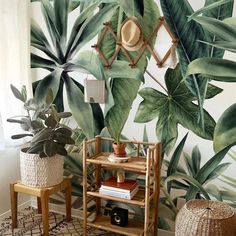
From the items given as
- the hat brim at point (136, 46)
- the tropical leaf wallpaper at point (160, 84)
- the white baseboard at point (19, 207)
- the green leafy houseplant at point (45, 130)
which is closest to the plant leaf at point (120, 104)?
the tropical leaf wallpaper at point (160, 84)

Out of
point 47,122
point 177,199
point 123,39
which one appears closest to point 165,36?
point 123,39

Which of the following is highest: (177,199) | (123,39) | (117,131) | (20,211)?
(123,39)

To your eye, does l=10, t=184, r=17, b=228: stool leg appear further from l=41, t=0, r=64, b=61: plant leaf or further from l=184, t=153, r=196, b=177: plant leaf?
l=184, t=153, r=196, b=177: plant leaf

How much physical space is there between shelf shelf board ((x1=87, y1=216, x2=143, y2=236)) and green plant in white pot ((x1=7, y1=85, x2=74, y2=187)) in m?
0.47

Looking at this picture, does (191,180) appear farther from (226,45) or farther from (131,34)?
(131,34)

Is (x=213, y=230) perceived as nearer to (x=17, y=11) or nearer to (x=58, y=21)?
(x=58, y=21)

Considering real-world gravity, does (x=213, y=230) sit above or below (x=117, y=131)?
below

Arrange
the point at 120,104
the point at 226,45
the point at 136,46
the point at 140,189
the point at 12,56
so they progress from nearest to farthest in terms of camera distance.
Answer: the point at 226,45 → the point at 136,46 → the point at 140,189 → the point at 120,104 → the point at 12,56

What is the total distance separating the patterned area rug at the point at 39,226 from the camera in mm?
2594

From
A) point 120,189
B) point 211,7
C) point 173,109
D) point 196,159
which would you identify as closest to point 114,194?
point 120,189

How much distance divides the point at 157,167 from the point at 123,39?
101 cm

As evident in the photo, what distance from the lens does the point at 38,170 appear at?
2449 mm

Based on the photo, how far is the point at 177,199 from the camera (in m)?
2.46

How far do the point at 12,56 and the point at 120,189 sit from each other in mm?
1449
